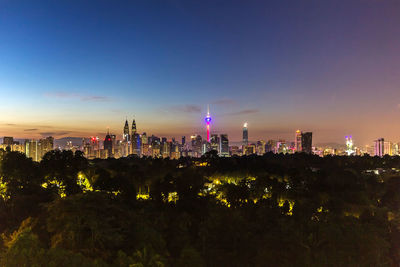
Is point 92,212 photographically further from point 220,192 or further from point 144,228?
point 220,192

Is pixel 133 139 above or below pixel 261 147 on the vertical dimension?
above

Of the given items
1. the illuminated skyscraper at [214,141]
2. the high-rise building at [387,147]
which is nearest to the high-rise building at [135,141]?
the illuminated skyscraper at [214,141]

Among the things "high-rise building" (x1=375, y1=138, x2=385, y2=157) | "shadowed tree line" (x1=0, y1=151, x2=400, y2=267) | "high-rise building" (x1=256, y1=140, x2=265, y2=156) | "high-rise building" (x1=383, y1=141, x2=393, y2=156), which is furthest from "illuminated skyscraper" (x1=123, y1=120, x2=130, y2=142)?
"shadowed tree line" (x1=0, y1=151, x2=400, y2=267)

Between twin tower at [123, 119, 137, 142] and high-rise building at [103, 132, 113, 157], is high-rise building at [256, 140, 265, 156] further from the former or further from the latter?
high-rise building at [103, 132, 113, 157]

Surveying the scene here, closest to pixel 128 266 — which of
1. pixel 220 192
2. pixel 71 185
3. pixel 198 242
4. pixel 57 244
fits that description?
pixel 57 244

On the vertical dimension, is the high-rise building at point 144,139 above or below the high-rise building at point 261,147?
above

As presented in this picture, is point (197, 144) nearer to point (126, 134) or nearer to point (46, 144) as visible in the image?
point (126, 134)

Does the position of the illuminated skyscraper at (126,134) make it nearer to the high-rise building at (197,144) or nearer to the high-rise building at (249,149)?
the high-rise building at (197,144)

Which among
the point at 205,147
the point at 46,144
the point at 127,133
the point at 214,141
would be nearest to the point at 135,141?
the point at 127,133
